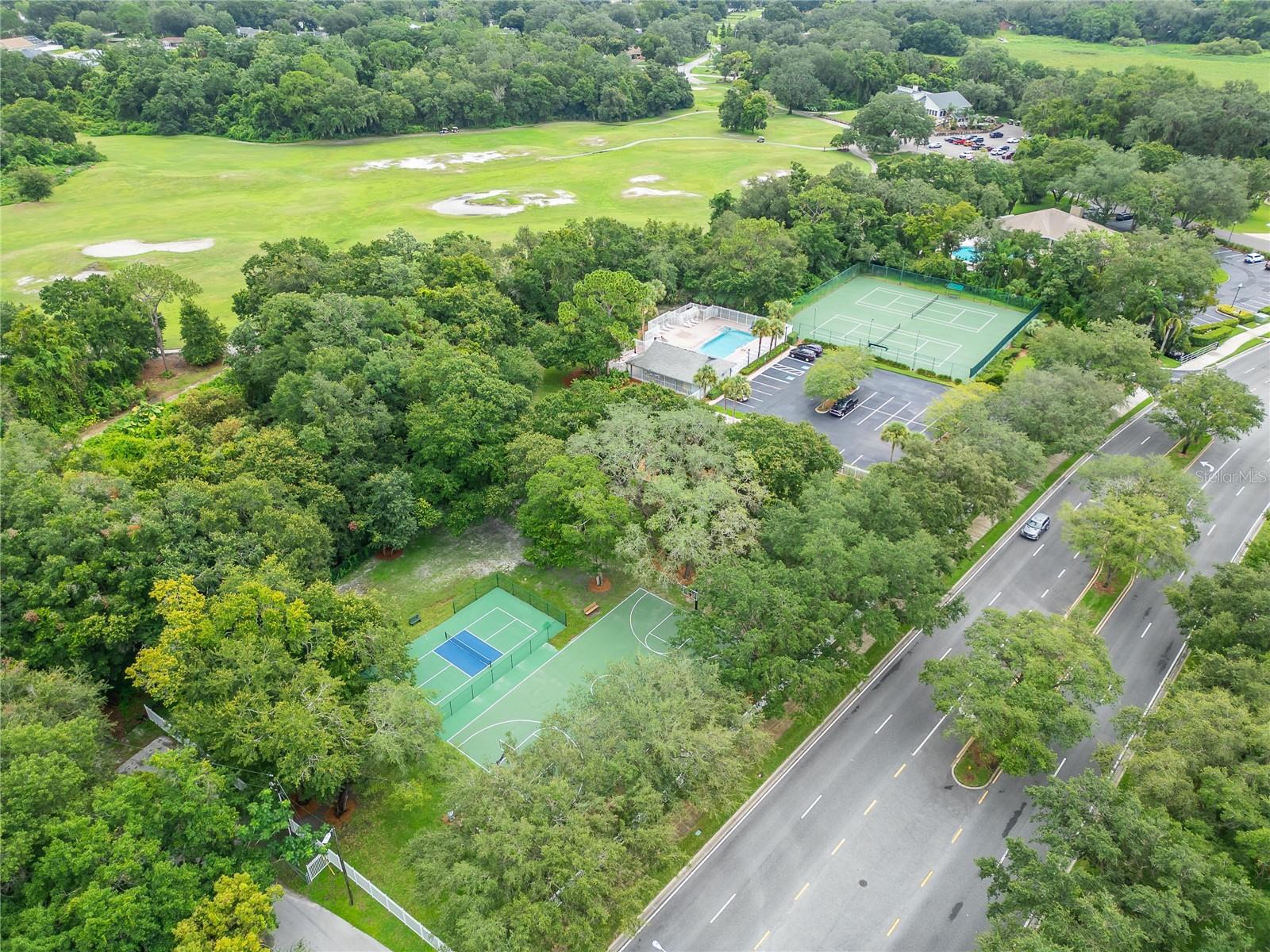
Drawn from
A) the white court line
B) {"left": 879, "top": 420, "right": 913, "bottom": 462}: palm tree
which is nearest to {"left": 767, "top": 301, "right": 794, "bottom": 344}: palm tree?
{"left": 879, "top": 420, "right": 913, "bottom": 462}: palm tree

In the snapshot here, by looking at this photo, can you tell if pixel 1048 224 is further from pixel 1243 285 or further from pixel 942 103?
pixel 942 103

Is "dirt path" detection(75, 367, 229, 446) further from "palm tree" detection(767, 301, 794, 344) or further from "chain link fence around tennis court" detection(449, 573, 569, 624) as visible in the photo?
"palm tree" detection(767, 301, 794, 344)

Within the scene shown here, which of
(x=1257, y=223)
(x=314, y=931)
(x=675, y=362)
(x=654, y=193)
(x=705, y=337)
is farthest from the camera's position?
(x=654, y=193)

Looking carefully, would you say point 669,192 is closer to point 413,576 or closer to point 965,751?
point 413,576

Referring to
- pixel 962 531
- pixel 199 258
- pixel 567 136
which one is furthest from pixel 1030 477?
pixel 567 136

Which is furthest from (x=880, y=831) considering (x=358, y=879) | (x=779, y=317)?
(x=779, y=317)

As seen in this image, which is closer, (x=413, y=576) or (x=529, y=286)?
(x=413, y=576)

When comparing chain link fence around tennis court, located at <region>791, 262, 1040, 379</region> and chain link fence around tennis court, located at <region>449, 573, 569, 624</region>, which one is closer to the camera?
chain link fence around tennis court, located at <region>449, 573, 569, 624</region>
